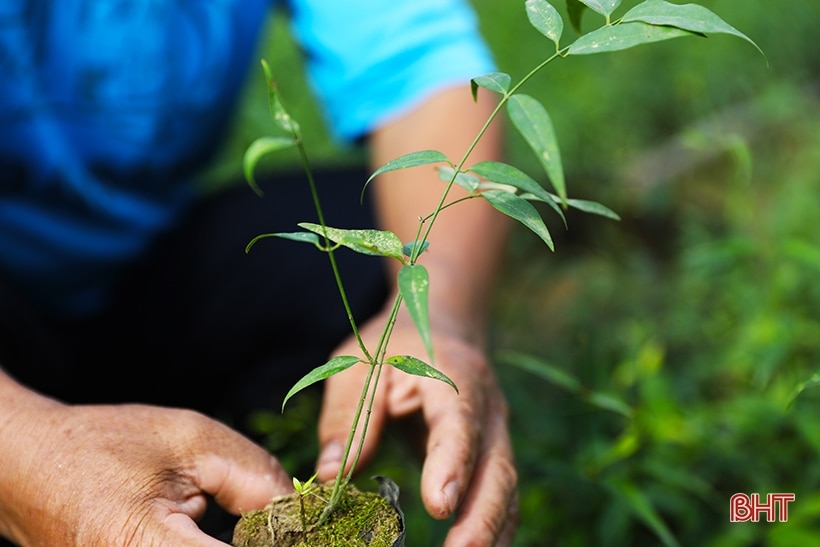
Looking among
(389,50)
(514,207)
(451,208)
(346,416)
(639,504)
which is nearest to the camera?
(514,207)

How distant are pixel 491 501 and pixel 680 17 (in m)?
0.50

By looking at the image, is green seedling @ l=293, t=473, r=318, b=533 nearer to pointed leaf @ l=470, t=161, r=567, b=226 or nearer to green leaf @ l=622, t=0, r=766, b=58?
pointed leaf @ l=470, t=161, r=567, b=226

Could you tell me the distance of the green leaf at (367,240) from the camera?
2.20 ft

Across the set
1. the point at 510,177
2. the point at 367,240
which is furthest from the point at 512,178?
the point at 367,240

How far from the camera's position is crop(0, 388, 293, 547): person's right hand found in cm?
75

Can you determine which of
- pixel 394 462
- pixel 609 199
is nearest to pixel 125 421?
pixel 394 462

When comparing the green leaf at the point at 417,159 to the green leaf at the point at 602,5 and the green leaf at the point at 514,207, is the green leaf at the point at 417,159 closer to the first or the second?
the green leaf at the point at 514,207

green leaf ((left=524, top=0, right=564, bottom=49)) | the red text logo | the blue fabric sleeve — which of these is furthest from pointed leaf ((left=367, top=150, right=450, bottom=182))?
the red text logo

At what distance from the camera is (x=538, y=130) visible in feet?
2.02

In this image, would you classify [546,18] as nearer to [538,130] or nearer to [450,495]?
[538,130]

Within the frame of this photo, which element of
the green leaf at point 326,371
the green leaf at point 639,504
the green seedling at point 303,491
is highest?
the green leaf at point 326,371

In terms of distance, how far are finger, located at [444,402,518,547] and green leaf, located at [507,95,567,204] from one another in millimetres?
406

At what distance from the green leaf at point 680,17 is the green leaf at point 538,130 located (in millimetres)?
A: 114

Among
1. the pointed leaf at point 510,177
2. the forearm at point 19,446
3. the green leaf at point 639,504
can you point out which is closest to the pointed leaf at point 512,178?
the pointed leaf at point 510,177
